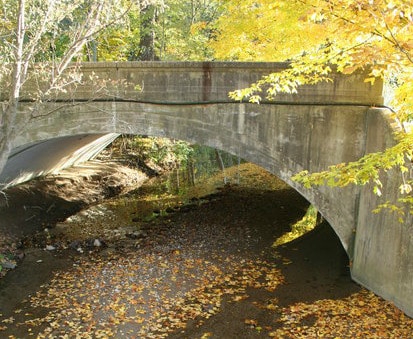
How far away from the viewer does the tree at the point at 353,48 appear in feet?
16.7

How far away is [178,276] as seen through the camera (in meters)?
9.52

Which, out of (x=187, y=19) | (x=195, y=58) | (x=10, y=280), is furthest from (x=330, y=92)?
(x=187, y=19)

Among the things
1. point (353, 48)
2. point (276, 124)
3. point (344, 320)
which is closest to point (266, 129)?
point (276, 124)

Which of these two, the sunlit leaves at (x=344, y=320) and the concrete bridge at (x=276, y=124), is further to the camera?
the concrete bridge at (x=276, y=124)

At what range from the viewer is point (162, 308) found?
820cm

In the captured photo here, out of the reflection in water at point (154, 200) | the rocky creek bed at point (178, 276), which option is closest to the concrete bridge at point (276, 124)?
the rocky creek bed at point (178, 276)

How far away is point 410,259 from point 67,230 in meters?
9.34

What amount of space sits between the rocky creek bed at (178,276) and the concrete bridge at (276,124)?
3.79 feet

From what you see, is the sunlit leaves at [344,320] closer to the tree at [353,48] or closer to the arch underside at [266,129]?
the arch underside at [266,129]

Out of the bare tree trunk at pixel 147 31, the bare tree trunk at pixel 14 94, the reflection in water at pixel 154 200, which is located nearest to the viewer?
the bare tree trunk at pixel 14 94

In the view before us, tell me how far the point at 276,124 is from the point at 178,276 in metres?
4.16

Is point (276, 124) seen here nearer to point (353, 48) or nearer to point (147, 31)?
point (353, 48)

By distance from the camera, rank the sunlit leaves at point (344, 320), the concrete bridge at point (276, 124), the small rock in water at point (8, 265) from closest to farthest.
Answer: the sunlit leaves at point (344, 320) < the concrete bridge at point (276, 124) < the small rock in water at point (8, 265)

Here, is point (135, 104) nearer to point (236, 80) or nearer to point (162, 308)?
point (236, 80)
